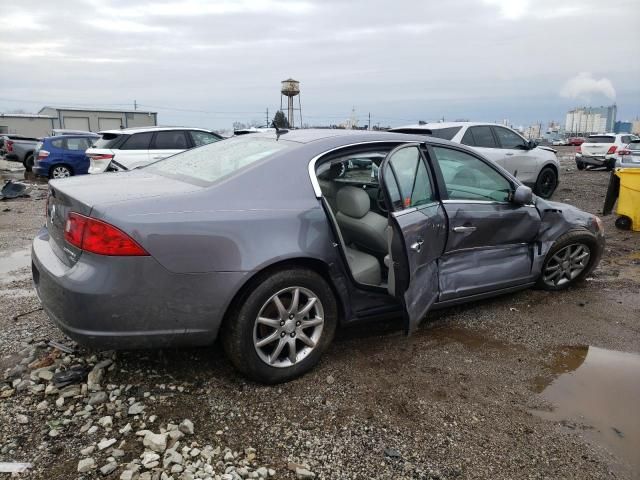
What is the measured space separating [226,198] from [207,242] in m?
0.31

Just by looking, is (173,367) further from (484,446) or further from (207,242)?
(484,446)

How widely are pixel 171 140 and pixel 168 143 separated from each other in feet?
0.35

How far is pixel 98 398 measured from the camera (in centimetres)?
291

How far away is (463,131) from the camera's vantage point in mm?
9273

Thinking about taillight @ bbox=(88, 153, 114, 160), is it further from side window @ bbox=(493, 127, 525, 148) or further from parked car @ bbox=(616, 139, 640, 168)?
parked car @ bbox=(616, 139, 640, 168)

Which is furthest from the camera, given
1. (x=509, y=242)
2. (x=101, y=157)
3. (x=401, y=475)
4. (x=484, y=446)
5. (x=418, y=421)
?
(x=101, y=157)

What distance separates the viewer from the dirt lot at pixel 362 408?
8.13ft

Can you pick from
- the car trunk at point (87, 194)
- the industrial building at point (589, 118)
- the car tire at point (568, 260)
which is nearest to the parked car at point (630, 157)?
the car tire at point (568, 260)

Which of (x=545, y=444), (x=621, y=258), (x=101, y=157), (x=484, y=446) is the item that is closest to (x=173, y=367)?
(x=484, y=446)

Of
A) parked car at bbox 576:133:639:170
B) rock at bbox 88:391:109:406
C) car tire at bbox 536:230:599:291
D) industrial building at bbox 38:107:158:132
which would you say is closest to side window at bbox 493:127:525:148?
car tire at bbox 536:230:599:291

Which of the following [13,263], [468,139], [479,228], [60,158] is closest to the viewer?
[479,228]

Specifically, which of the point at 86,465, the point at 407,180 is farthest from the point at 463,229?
the point at 86,465

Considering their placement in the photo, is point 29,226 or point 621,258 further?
point 29,226

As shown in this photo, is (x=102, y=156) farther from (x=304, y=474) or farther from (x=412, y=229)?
(x=304, y=474)
